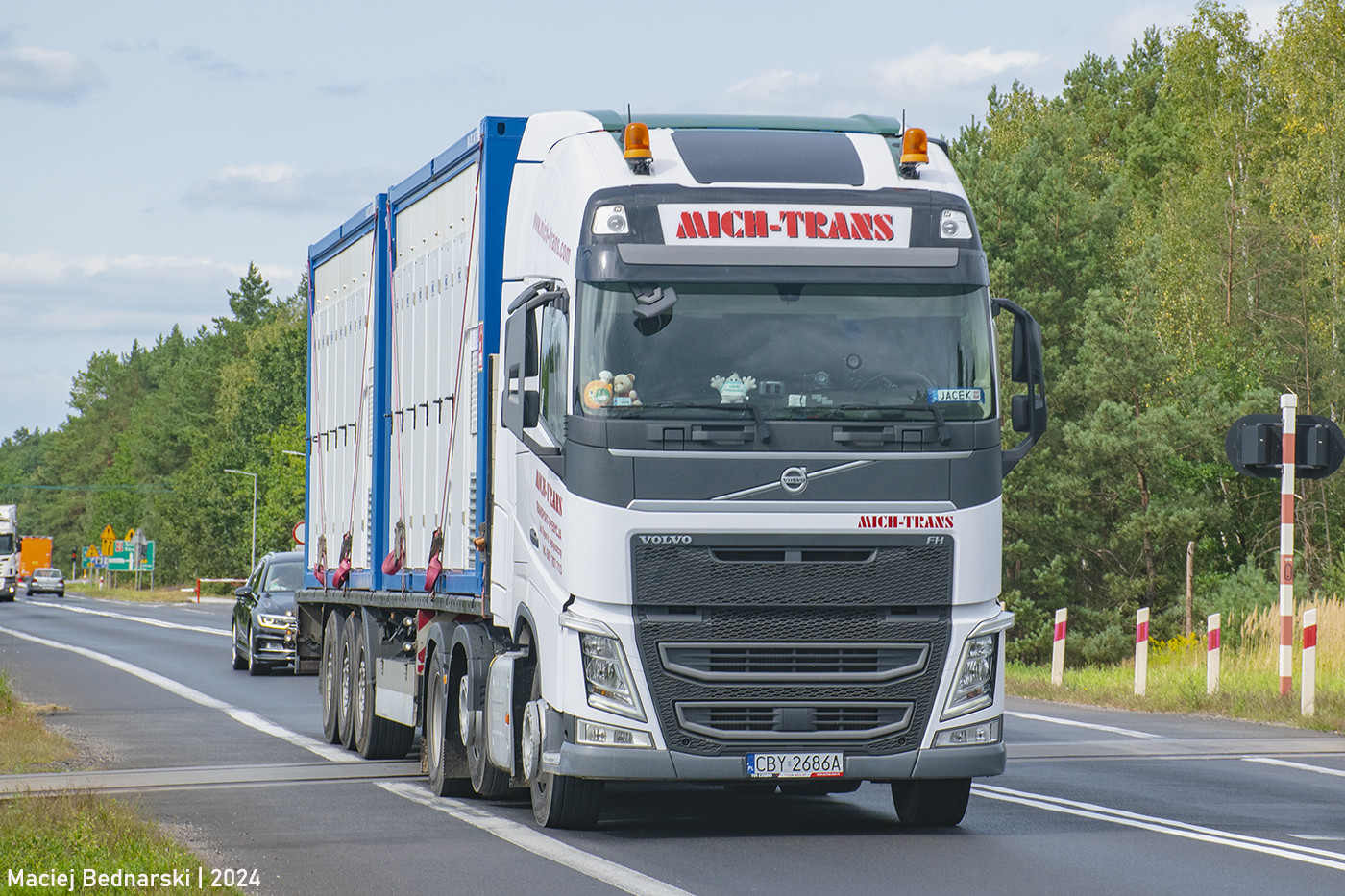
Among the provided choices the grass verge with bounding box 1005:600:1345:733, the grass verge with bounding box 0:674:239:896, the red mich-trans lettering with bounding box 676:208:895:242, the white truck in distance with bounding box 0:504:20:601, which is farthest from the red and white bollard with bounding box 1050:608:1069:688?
the white truck in distance with bounding box 0:504:20:601

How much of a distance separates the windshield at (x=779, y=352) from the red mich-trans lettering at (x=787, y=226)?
0.91ft

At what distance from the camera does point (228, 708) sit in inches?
861

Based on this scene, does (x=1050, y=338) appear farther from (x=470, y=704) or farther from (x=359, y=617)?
(x=470, y=704)

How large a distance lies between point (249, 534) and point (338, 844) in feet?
351

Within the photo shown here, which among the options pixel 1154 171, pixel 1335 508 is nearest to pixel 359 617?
pixel 1335 508

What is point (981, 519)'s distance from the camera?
10266mm

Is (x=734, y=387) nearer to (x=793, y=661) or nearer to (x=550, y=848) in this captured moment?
(x=793, y=661)

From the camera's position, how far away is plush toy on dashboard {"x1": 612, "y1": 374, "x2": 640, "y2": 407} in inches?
395

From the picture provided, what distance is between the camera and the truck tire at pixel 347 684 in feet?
54.4

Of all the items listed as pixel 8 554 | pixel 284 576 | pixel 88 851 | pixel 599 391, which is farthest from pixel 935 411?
pixel 8 554

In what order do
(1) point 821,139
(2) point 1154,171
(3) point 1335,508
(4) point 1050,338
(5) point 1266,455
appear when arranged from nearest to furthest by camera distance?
(1) point 821,139, (5) point 1266,455, (3) point 1335,508, (4) point 1050,338, (2) point 1154,171

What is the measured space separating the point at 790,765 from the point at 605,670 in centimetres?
106

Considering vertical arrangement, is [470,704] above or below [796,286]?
below

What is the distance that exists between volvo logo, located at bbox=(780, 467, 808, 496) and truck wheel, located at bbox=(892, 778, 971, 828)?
2062 millimetres
